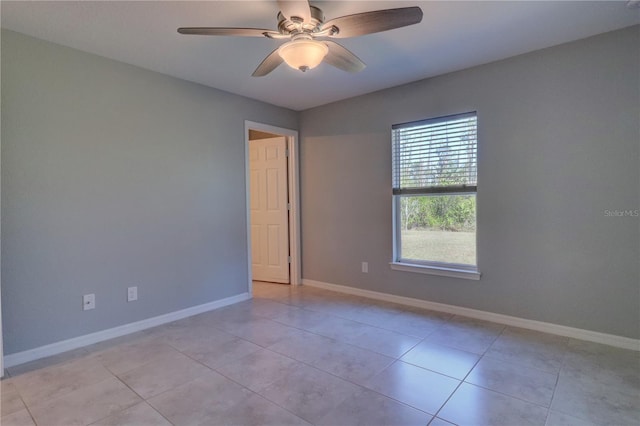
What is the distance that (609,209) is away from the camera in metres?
2.51

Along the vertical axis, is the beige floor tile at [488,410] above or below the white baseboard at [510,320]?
below

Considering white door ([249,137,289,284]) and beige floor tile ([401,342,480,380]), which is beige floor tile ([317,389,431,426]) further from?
white door ([249,137,289,284])

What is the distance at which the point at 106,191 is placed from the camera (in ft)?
9.09

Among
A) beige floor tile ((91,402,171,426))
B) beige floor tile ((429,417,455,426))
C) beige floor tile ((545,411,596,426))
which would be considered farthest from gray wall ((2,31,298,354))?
beige floor tile ((545,411,596,426))

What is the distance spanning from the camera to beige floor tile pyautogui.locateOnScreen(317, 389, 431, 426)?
1675 mm

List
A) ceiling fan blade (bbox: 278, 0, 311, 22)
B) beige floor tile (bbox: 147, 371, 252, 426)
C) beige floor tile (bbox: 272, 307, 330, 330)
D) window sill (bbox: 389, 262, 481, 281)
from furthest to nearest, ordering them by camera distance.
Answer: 1. window sill (bbox: 389, 262, 481, 281)
2. beige floor tile (bbox: 272, 307, 330, 330)
3. beige floor tile (bbox: 147, 371, 252, 426)
4. ceiling fan blade (bbox: 278, 0, 311, 22)

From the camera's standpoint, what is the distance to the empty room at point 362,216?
194 cm

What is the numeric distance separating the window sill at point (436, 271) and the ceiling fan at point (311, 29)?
226 centimetres

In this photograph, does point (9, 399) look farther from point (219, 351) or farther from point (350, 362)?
point (350, 362)

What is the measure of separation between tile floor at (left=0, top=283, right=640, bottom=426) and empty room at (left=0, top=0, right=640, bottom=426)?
0.02 m

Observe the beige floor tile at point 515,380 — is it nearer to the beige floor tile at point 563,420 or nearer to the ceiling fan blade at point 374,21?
the beige floor tile at point 563,420

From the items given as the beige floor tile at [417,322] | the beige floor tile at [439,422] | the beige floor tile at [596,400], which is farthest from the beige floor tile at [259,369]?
the beige floor tile at [596,400]

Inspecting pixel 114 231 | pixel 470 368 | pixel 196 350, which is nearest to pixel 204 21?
pixel 114 231

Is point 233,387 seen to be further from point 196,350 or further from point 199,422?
point 196,350
